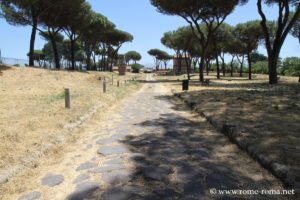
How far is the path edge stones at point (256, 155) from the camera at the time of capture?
4.73 meters

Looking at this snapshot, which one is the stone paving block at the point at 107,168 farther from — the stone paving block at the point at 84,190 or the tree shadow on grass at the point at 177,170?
the stone paving block at the point at 84,190

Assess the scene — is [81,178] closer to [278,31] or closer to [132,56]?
[278,31]

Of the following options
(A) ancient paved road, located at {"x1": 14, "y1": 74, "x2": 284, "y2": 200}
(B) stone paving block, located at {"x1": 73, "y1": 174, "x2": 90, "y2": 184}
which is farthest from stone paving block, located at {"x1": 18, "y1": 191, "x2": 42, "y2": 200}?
(B) stone paving block, located at {"x1": 73, "y1": 174, "x2": 90, "y2": 184}

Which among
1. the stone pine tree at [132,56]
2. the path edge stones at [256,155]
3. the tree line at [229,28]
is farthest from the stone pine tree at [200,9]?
the stone pine tree at [132,56]

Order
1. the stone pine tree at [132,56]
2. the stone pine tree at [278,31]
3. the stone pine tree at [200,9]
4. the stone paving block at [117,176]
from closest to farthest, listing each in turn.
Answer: the stone paving block at [117,176]
the stone pine tree at [278,31]
the stone pine tree at [200,9]
the stone pine tree at [132,56]

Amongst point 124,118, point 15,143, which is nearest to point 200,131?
point 124,118

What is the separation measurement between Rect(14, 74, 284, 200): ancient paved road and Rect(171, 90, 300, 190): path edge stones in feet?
0.39

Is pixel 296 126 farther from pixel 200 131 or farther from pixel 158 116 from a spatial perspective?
pixel 158 116

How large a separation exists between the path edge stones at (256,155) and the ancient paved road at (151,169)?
0.12 meters

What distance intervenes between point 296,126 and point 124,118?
5564 millimetres

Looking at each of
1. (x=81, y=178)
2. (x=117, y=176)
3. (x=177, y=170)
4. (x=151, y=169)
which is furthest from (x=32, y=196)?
(x=177, y=170)

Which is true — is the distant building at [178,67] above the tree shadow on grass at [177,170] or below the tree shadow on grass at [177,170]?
above

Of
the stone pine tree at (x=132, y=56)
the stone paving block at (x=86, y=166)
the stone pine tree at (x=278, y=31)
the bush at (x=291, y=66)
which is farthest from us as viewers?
the stone pine tree at (x=132, y=56)

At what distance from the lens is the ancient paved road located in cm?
474
